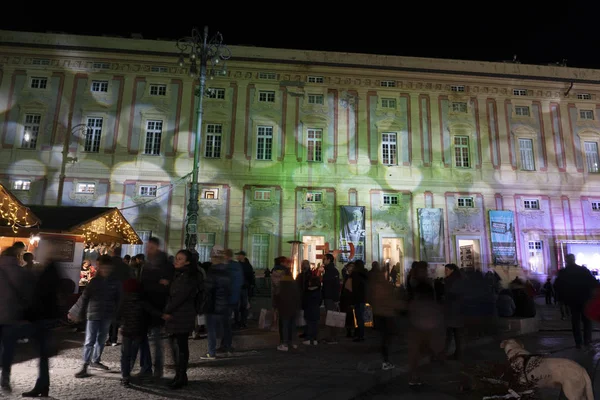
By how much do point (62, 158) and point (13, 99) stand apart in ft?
15.0

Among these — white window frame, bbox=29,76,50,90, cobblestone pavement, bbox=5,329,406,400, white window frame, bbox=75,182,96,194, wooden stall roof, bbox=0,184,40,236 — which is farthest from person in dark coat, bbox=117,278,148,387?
white window frame, bbox=29,76,50,90

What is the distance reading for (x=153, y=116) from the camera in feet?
80.2

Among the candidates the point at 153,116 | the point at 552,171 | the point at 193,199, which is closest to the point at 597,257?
the point at 552,171

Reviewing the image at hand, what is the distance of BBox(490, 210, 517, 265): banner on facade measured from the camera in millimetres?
24109

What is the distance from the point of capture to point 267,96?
25.3m

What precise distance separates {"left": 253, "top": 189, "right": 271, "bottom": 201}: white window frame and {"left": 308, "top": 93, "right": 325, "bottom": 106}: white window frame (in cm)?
600

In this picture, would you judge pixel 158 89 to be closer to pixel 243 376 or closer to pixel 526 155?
pixel 243 376

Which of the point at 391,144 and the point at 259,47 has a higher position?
the point at 259,47

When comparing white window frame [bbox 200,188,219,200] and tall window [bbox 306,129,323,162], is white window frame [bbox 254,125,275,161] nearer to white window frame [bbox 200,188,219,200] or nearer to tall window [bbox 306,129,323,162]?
tall window [bbox 306,129,323,162]

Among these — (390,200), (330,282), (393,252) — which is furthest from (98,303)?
(393,252)

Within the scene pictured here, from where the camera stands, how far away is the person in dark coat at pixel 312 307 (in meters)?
9.14

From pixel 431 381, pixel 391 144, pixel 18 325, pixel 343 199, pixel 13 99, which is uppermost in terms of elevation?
pixel 13 99

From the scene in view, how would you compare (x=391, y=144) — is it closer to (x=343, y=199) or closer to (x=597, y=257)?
(x=343, y=199)

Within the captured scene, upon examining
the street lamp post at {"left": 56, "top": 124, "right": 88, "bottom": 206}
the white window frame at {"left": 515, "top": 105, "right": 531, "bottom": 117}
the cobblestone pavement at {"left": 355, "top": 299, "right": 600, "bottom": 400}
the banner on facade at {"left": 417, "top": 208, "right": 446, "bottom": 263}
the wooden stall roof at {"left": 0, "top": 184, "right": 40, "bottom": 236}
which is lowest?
the cobblestone pavement at {"left": 355, "top": 299, "right": 600, "bottom": 400}
